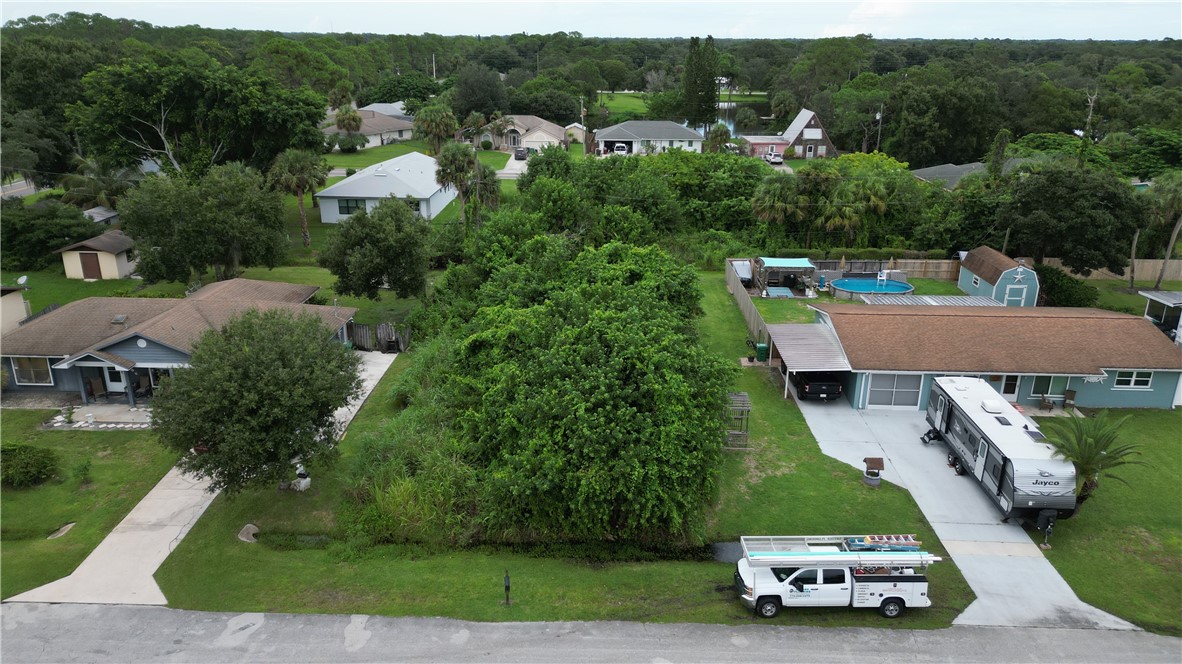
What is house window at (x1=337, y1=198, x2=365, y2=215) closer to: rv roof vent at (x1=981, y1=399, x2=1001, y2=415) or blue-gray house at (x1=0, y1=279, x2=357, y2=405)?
blue-gray house at (x1=0, y1=279, x2=357, y2=405)

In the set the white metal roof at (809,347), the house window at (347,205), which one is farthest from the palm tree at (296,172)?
the white metal roof at (809,347)

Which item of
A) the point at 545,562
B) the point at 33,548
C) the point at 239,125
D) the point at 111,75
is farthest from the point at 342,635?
the point at 111,75

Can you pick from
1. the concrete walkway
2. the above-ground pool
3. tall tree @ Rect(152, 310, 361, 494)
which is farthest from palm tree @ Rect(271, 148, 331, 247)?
the above-ground pool

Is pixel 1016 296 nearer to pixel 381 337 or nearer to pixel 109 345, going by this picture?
pixel 381 337

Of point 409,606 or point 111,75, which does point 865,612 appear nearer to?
point 409,606

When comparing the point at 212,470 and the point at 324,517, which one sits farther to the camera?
the point at 324,517

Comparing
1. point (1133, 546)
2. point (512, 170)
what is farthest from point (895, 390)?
point (512, 170)
